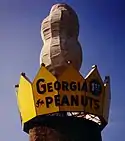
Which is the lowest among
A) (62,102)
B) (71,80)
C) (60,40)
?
(62,102)

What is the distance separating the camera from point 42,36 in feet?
81.7

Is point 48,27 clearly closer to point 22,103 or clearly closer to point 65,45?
point 65,45

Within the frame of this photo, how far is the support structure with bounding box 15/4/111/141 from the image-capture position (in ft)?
71.0

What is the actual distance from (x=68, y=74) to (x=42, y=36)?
3.57m

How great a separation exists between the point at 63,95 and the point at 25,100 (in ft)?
6.42

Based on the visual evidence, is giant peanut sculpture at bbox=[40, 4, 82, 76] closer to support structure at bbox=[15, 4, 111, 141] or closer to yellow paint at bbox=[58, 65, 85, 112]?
support structure at bbox=[15, 4, 111, 141]

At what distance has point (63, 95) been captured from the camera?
21.7 metres

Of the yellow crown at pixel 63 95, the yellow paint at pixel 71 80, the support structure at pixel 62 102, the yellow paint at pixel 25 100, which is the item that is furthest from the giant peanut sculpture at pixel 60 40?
the yellow paint at pixel 25 100

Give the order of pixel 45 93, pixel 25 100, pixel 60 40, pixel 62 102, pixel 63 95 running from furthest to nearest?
pixel 60 40 → pixel 25 100 → pixel 45 93 → pixel 63 95 → pixel 62 102

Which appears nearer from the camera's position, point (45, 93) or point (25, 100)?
point (45, 93)

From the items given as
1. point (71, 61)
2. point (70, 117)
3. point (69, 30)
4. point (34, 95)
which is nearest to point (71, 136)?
point (70, 117)

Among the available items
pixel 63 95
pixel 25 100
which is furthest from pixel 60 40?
pixel 25 100

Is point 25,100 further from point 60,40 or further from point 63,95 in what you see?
point 60,40

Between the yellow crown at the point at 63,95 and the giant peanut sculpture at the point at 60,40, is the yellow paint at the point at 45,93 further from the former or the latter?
the giant peanut sculpture at the point at 60,40
